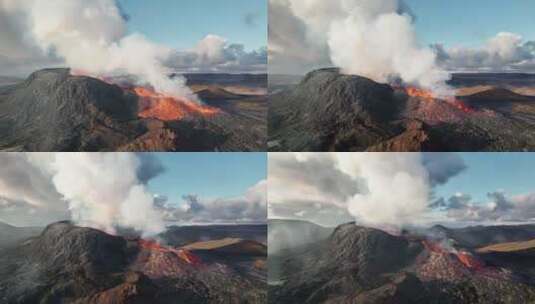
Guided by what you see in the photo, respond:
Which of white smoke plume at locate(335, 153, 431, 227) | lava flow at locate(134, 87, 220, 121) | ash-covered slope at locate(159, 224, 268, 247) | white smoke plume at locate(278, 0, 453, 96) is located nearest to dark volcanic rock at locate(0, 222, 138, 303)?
ash-covered slope at locate(159, 224, 268, 247)

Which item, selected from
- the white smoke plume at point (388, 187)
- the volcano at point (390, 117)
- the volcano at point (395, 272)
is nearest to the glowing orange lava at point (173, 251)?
the volcano at point (395, 272)

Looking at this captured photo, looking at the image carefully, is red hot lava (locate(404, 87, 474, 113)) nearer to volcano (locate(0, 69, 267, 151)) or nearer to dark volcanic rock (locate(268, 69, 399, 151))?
dark volcanic rock (locate(268, 69, 399, 151))

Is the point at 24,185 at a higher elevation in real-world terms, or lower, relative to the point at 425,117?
lower

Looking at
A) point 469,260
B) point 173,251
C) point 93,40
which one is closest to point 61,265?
point 173,251

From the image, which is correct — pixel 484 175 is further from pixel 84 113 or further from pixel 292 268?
pixel 84 113

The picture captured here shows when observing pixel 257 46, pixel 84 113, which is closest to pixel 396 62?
pixel 257 46

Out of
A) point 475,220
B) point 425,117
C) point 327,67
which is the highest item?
point 327,67

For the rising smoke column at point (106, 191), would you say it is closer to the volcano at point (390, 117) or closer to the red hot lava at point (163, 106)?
the red hot lava at point (163, 106)
